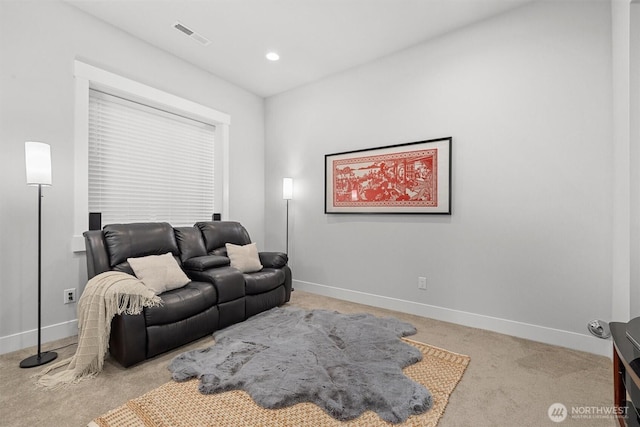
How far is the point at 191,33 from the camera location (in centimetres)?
306

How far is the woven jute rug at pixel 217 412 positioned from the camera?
4.96 ft

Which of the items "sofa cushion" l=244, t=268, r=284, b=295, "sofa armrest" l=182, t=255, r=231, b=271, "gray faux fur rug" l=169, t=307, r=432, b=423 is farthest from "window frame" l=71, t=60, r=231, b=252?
"gray faux fur rug" l=169, t=307, r=432, b=423

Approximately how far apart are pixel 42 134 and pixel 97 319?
1.69 metres

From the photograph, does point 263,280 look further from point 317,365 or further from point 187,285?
point 317,365

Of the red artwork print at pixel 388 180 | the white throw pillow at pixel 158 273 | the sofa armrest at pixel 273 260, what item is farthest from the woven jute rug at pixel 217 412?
the red artwork print at pixel 388 180

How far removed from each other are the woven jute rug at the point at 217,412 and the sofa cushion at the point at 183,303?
502mm

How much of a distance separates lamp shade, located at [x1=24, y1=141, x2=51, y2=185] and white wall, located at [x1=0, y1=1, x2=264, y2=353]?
1.54ft

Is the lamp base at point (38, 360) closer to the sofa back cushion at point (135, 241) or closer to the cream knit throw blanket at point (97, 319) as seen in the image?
the cream knit throw blanket at point (97, 319)

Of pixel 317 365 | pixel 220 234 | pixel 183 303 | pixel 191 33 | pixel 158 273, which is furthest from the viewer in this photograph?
pixel 220 234

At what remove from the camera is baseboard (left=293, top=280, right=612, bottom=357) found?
2.35 m

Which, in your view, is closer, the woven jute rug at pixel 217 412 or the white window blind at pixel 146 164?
the woven jute rug at pixel 217 412

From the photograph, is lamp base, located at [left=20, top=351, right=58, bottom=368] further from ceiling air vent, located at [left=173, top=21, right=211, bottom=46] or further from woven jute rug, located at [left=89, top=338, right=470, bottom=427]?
ceiling air vent, located at [left=173, top=21, right=211, bottom=46]

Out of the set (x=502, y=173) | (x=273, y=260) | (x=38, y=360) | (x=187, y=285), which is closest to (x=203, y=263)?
(x=187, y=285)

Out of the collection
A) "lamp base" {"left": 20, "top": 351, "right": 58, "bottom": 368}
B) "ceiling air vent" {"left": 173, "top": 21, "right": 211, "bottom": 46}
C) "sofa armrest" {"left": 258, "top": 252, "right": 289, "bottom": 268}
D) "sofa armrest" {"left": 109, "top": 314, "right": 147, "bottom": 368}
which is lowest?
"lamp base" {"left": 20, "top": 351, "right": 58, "bottom": 368}
